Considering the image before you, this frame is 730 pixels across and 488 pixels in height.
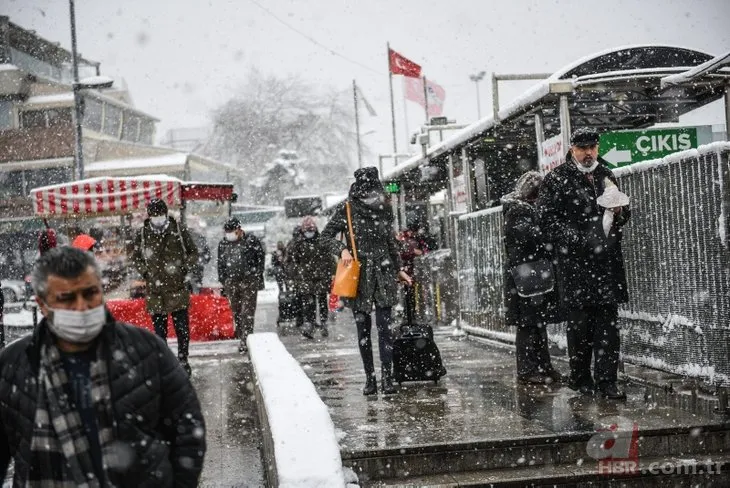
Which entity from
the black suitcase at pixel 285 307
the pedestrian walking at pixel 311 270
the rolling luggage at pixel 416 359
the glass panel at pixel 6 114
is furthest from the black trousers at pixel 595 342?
the glass panel at pixel 6 114

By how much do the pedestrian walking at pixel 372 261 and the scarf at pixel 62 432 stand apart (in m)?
4.41

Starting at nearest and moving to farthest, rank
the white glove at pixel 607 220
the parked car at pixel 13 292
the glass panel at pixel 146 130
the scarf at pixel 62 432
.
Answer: the scarf at pixel 62 432, the white glove at pixel 607 220, the parked car at pixel 13 292, the glass panel at pixel 146 130

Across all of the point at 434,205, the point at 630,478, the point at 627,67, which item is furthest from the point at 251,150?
the point at 630,478

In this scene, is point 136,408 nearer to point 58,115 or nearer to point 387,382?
point 387,382

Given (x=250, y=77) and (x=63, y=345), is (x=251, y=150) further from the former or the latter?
(x=63, y=345)

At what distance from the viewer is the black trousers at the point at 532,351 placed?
701 cm

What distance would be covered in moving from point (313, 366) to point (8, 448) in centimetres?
670

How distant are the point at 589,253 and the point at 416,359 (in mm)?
1944

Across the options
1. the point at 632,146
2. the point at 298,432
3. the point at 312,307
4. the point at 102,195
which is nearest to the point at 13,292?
the point at 102,195

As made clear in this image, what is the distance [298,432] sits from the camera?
4.28 meters

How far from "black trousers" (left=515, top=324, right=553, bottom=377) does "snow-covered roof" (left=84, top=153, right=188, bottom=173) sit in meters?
43.2

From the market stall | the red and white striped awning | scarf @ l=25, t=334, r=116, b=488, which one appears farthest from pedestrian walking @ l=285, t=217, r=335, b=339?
scarf @ l=25, t=334, r=116, b=488

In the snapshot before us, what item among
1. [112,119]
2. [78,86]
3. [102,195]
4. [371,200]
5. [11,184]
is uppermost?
[112,119]

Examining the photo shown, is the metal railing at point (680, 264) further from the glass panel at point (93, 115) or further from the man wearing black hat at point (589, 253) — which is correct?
the glass panel at point (93, 115)
